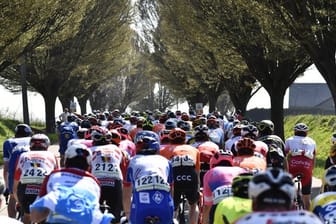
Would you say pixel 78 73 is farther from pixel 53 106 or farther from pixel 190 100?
pixel 190 100

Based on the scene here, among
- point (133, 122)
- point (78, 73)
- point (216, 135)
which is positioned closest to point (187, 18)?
point (133, 122)

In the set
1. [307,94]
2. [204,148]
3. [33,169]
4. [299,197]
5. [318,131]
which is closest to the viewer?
[33,169]

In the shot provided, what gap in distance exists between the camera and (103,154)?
834 cm

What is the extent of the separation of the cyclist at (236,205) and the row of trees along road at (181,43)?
10.6 meters

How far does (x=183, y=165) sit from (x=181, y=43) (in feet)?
90.0

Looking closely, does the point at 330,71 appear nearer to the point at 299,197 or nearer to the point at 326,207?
the point at 299,197

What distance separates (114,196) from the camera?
8.42 meters

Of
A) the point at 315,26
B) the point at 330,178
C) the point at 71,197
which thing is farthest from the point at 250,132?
the point at 315,26

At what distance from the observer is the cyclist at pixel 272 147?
28.7ft

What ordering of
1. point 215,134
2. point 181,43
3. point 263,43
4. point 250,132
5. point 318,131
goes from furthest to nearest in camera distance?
point 181,43 → point 318,131 → point 263,43 → point 215,134 → point 250,132

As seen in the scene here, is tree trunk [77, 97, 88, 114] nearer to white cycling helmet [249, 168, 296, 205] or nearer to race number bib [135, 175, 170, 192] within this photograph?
race number bib [135, 175, 170, 192]

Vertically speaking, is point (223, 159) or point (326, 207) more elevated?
point (223, 159)

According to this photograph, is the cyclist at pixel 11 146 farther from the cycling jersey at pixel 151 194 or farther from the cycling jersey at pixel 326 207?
the cycling jersey at pixel 326 207

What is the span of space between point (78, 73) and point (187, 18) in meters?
16.3
